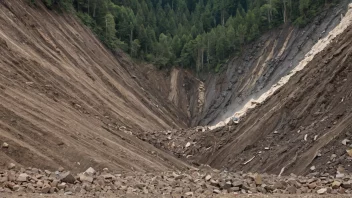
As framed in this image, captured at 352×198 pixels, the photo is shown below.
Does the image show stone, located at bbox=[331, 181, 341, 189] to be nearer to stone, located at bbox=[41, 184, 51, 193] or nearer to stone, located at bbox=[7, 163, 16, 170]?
stone, located at bbox=[41, 184, 51, 193]

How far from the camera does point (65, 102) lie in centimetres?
2311

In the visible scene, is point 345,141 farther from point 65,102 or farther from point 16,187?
point 65,102

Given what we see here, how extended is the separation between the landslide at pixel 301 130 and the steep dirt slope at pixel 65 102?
14.3 ft

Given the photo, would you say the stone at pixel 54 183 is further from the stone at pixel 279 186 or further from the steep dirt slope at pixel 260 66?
the steep dirt slope at pixel 260 66

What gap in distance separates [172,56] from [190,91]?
27.5ft

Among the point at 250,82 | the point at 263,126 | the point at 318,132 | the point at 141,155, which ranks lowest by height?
the point at 141,155

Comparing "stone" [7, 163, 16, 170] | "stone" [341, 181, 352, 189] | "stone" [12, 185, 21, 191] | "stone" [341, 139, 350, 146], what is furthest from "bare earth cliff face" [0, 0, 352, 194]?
"stone" [341, 181, 352, 189]

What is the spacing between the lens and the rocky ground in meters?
9.98

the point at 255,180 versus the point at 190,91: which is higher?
the point at 190,91

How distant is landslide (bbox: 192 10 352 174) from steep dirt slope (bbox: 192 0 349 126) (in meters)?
14.6

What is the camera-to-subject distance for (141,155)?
1994cm

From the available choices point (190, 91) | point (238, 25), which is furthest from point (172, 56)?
point (238, 25)

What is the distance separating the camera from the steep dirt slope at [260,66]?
4216 cm

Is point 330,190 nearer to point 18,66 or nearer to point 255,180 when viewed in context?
point 255,180
